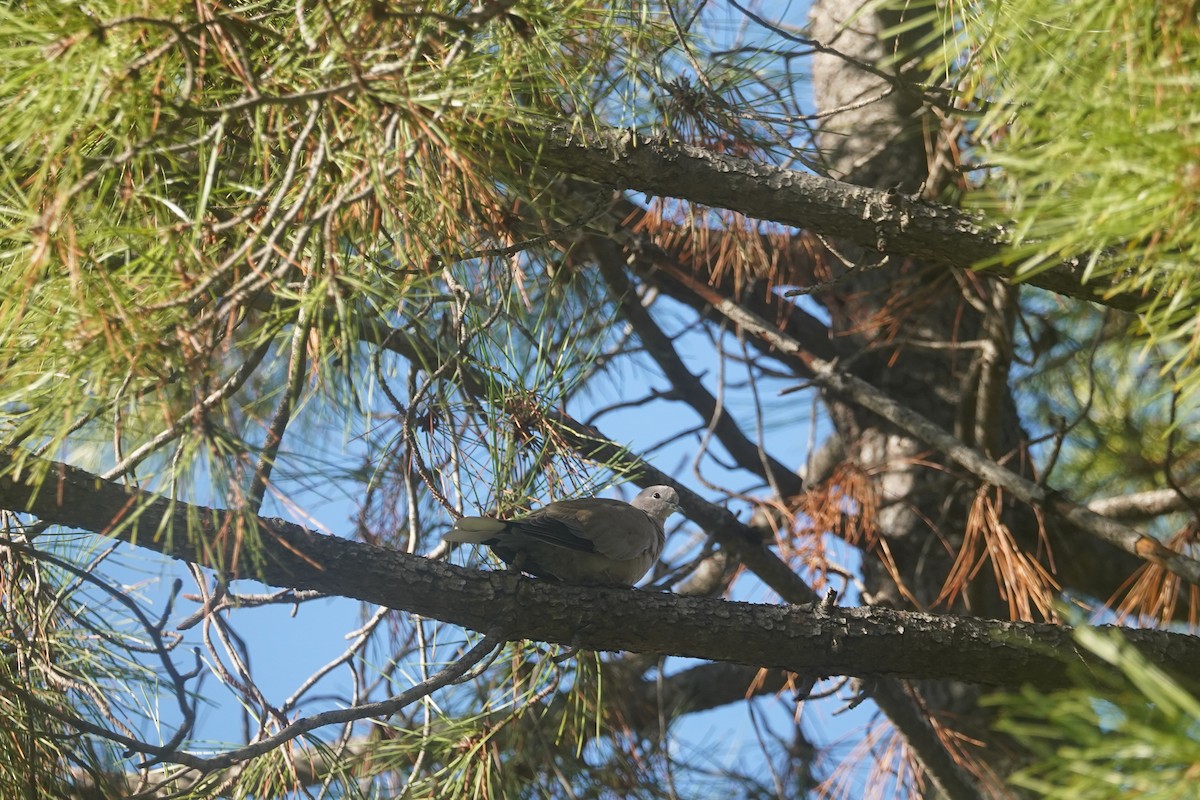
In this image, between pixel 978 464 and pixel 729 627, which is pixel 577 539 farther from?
pixel 978 464

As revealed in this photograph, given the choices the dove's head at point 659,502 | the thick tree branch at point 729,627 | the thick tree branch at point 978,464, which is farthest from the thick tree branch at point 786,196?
the dove's head at point 659,502

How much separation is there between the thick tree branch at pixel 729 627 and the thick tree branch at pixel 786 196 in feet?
1.98

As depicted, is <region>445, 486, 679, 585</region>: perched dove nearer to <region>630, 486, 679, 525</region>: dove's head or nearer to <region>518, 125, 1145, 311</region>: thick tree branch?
<region>630, 486, 679, 525</region>: dove's head

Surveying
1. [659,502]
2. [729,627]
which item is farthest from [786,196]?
[659,502]

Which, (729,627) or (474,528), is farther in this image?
(474,528)

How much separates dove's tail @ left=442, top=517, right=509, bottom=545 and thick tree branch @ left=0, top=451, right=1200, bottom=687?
23 cm

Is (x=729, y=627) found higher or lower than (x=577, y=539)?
lower

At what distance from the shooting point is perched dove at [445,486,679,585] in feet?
6.86

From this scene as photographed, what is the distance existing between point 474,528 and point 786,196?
0.81 m

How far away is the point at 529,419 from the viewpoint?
2.21 m

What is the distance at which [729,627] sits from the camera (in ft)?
6.20

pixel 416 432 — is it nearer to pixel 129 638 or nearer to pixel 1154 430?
pixel 129 638

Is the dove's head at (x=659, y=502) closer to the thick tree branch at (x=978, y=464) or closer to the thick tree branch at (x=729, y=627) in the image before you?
the thick tree branch at (x=978, y=464)

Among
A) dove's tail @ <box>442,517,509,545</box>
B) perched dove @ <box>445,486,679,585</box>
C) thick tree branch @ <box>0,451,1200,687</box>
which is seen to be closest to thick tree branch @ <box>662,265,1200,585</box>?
thick tree branch @ <box>0,451,1200,687</box>
